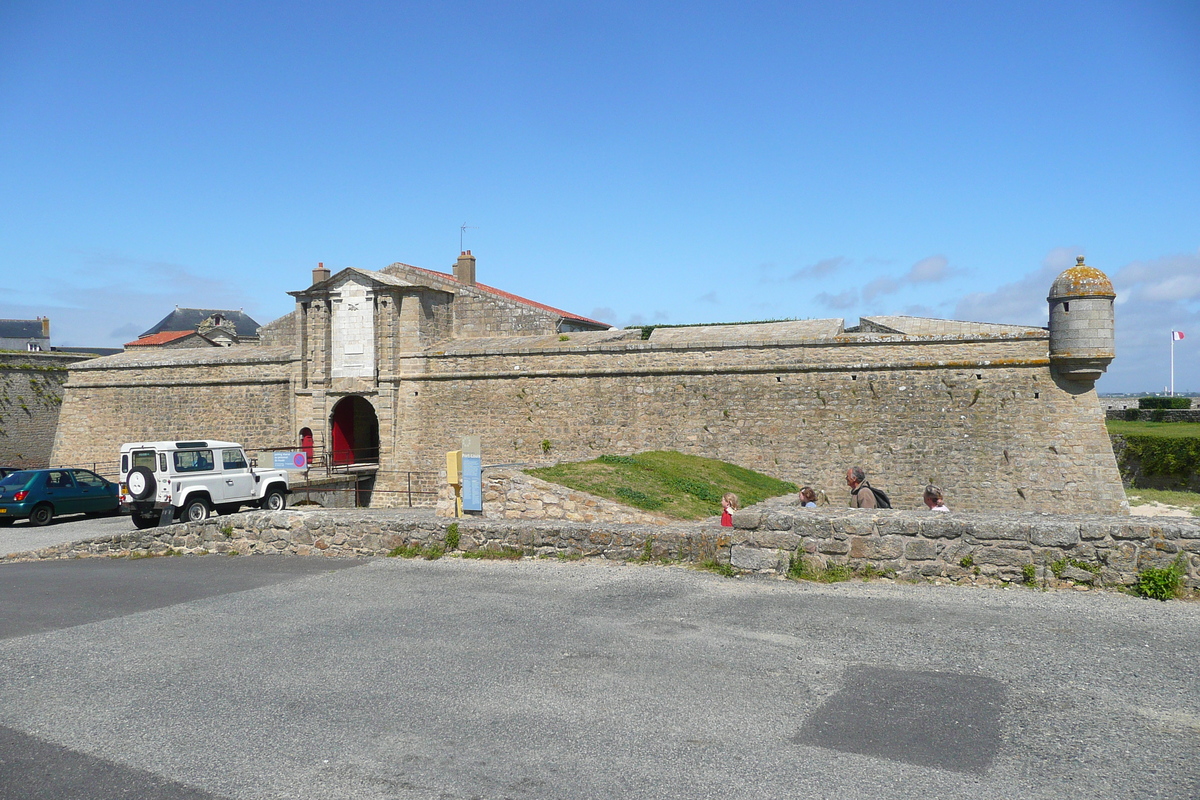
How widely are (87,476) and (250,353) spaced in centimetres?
916

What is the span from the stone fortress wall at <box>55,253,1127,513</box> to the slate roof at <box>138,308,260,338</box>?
86.0 feet

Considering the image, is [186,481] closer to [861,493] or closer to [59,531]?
[59,531]

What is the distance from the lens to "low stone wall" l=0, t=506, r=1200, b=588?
694 cm

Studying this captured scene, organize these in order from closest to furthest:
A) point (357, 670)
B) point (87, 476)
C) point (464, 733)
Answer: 1. point (464, 733)
2. point (357, 670)
3. point (87, 476)

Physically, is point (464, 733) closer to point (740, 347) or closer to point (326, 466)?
point (740, 347)

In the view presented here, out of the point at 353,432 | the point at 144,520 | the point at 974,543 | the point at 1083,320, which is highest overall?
the point at 1083,320

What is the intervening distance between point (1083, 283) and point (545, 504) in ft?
41.1

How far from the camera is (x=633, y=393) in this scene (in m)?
22.1

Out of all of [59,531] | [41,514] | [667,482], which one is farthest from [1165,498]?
[41,514]

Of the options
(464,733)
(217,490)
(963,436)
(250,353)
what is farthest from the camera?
(250,353)

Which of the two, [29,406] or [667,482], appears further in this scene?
[29,406]

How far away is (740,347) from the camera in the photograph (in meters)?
21.0

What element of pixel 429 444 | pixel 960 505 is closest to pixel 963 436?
pixel 960 505

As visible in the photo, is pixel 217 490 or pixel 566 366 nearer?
pixel 217 490
